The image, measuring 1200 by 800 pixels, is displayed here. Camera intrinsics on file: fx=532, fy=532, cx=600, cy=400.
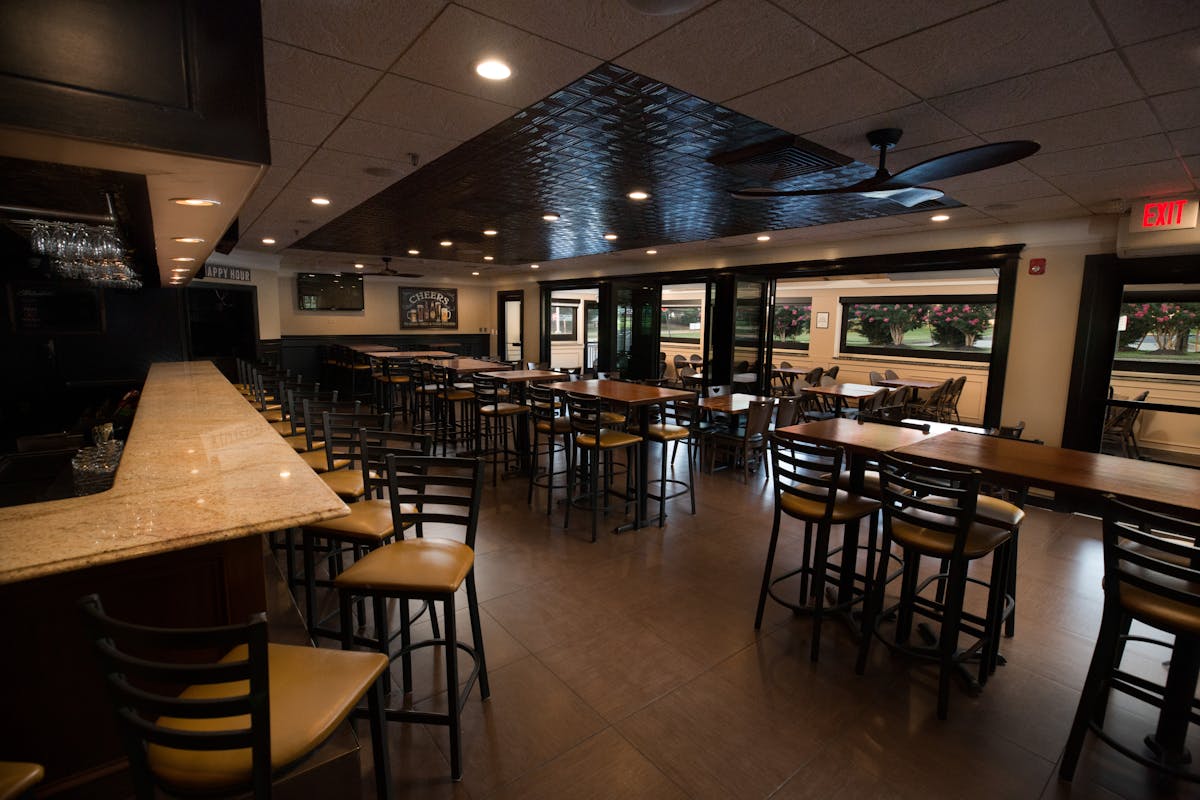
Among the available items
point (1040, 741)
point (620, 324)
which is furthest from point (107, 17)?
point (620, 324)

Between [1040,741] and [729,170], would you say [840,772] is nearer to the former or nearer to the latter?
[1040,741]

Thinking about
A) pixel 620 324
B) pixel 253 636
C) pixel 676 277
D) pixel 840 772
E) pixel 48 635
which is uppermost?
pixel 676 277

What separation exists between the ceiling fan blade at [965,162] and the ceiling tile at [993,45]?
287mm

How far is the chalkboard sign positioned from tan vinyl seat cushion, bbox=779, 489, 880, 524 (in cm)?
674

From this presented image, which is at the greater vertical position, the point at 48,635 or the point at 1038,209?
the point at 1038,209

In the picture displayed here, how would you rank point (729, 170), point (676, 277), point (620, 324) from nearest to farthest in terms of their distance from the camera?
point (729, 170) → point (676, 277) → point (620, 324)

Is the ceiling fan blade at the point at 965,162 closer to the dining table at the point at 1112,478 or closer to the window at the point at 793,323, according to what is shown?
the dining table at the point at 1112,478

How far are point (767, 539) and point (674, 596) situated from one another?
45.6 inches

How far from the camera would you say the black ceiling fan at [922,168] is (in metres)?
2.20

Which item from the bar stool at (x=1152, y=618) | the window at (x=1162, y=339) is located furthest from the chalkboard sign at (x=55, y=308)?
the window at (x=1162, y=339)

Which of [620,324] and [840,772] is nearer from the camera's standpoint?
[840,772]

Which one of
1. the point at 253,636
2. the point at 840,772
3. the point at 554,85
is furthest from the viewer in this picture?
the point at 554,85

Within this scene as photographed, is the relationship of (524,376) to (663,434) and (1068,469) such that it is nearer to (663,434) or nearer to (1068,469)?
(663,434)

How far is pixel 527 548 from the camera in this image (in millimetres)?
3639
